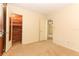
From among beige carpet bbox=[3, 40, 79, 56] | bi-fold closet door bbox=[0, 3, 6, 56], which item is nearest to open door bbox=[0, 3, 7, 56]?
bi-fold closet door bbox=[0, 3, 6, 56]

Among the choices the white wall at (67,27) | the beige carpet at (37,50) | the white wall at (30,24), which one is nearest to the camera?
the beige carpet at (37,50)

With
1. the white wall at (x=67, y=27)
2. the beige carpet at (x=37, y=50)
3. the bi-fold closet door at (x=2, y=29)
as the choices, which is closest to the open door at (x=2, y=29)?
the bi-fold closet door at (x=2, y=29)

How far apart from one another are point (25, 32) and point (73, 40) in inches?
64.6

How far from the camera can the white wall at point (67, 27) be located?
3.47 metres

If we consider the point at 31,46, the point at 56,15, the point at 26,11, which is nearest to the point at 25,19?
the point at 26,11

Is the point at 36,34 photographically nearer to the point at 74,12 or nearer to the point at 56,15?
the point at 56,15

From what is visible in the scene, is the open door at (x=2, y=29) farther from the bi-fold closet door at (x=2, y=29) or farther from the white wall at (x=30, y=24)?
the white wall at (x=30, y=24)

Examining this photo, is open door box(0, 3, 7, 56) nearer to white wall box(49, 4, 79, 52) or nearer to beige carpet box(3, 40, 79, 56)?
beige carpet box(3, 40, 79, 56)

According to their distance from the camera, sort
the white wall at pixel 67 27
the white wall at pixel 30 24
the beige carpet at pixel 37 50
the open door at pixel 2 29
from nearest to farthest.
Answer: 1. the open door at pixel 2 29
2. the beige carpet at pixel 37 50
3. the white wall at pixel 30 24
4. the white wall at pixel 67 27

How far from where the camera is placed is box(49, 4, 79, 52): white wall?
3469mm

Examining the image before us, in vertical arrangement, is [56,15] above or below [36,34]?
above

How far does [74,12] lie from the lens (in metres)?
3.52

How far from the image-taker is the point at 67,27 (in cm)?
376

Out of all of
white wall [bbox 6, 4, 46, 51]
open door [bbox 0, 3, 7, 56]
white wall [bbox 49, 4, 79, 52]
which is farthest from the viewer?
white wall [bbox 49, 4, 79, 52]
